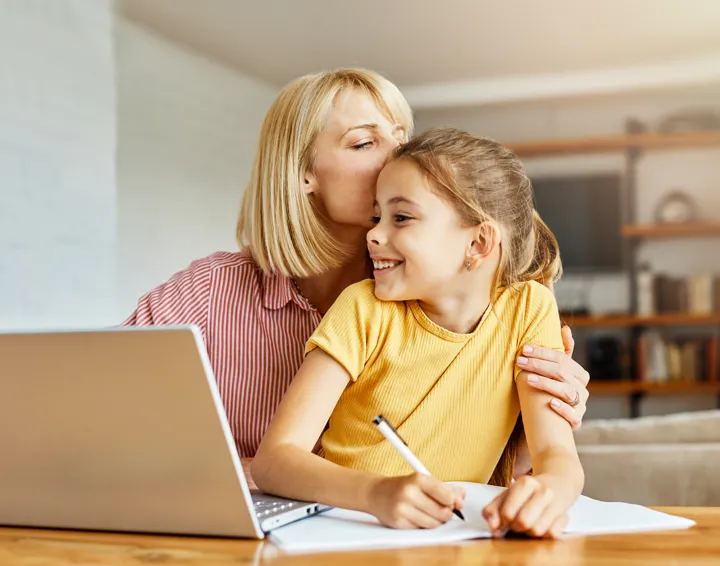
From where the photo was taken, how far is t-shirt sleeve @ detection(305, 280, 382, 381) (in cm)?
112

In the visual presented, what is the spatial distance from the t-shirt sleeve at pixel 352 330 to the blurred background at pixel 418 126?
2899mm

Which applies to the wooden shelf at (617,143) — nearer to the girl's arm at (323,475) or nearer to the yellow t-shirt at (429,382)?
the yellow t-shirt at (429,382)

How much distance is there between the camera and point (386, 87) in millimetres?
1582

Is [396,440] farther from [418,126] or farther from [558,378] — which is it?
[418,126]

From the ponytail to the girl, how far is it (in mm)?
52

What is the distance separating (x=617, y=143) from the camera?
6.54 m

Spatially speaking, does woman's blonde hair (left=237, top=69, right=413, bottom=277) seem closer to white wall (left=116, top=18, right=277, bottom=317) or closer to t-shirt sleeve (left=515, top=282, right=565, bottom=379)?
t-shirt sleeve (left=515, top=282, right=565, bottom=379)

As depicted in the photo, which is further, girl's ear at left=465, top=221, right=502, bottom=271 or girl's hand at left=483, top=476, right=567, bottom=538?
girl's ear at left=465, top=221, right=502, bottom=271

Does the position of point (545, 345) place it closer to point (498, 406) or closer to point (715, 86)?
point (498, 406)

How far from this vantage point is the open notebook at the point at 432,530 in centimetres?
79

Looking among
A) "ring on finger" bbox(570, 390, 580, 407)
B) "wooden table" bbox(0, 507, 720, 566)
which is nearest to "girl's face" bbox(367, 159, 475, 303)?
"ring on finger" bbox(570, 390, 580, 407)

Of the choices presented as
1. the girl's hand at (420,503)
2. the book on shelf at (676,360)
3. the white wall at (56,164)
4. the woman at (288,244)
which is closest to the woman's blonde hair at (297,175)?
the woman at (288,244)

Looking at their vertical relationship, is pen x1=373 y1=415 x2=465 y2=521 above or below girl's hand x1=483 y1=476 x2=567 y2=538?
above

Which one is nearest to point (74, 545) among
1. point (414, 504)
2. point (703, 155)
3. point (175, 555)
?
point (175, 555)
